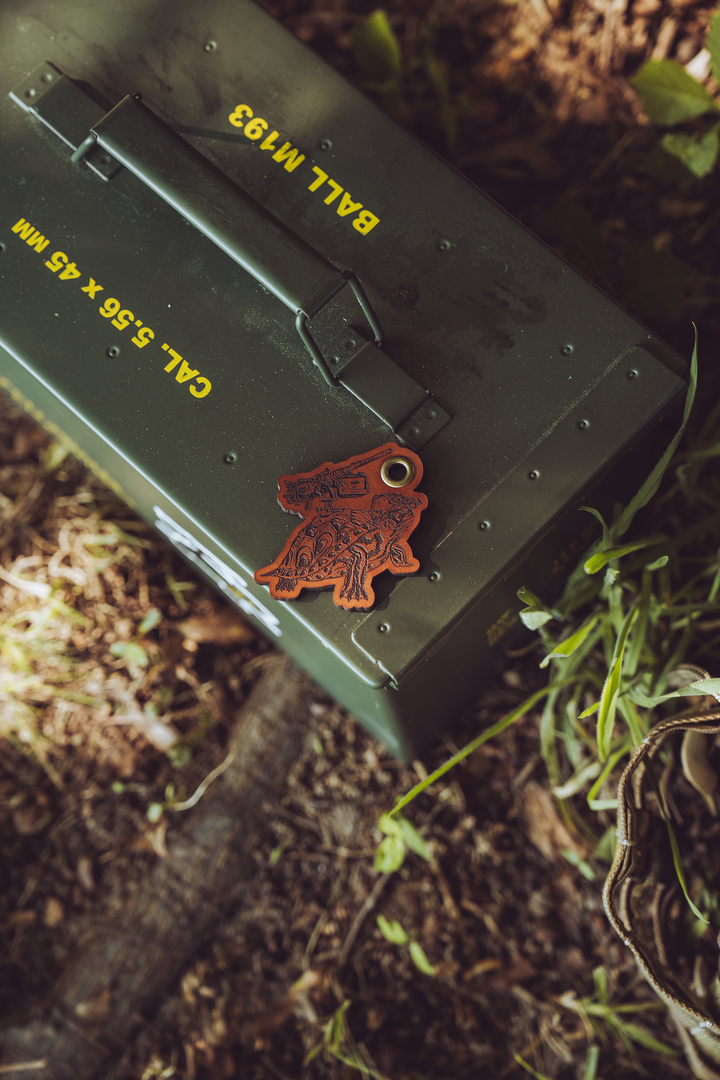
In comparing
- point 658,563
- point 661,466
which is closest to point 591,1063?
point 658,563

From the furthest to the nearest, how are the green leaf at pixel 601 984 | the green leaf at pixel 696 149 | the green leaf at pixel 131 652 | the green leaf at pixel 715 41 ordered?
the green leaf at pixel 131 652, the green leaf at pixel 696 149, the green leaf at pixel 601 984, the green leaf at pixel 715 41

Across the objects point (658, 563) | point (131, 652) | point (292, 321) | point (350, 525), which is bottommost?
point (131, 652)

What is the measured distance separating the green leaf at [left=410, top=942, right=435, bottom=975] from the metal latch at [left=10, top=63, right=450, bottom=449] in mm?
927

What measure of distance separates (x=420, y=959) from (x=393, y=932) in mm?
65

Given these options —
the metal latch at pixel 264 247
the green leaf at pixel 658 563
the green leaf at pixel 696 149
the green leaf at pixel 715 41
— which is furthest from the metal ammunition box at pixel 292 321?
the green leaf at pixel 696 149

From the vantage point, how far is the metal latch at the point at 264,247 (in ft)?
3.21

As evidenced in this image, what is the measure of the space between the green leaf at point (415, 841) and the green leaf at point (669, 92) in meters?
1.41

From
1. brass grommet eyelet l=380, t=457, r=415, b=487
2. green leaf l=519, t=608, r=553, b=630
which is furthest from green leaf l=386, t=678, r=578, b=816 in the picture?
brass grommet eyelet l=380, t=457, r=415, b=487

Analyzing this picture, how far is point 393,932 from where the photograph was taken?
1333 mm

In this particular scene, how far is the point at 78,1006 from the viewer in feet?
4.26

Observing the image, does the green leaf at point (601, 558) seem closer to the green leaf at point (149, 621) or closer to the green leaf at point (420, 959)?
the green leaf at point (420, 959)

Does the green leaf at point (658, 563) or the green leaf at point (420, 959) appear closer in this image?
the green leaf at point (658, 563)

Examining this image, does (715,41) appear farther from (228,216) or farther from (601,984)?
(601,984)

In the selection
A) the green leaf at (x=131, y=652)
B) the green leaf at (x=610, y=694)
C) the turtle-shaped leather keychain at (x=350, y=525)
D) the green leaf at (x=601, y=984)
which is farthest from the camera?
the green leaf at (x=131, y=652)
